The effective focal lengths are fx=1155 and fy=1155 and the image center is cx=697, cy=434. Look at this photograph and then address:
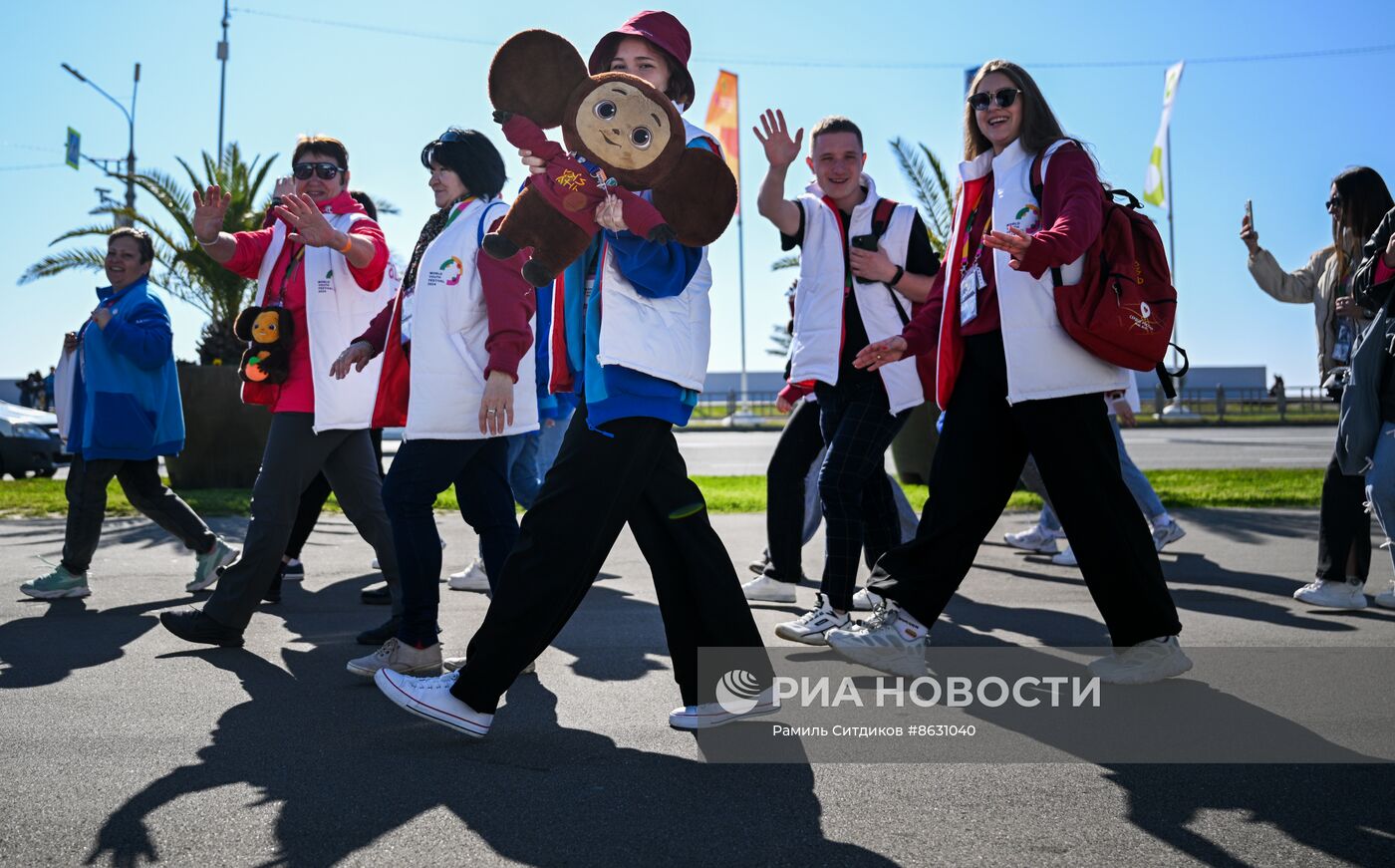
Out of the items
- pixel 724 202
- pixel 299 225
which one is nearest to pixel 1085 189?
pixel 724 202

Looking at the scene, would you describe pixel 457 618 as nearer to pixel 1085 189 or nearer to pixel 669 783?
pixel 669 783

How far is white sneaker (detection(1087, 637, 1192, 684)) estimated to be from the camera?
3641 mm

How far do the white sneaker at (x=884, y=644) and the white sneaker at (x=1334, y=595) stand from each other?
2554 mm

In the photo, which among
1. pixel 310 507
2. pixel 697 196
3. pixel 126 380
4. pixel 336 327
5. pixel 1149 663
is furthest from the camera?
pixel 310 507

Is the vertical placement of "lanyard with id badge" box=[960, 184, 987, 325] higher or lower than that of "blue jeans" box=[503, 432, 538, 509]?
higher

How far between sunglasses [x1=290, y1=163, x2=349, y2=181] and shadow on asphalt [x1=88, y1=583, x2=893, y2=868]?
6.84 ft

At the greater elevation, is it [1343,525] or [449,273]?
[449,273]

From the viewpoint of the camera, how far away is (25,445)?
15469 millimetres

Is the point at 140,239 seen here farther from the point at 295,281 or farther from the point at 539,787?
the point at 539,787

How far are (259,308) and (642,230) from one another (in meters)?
2.53

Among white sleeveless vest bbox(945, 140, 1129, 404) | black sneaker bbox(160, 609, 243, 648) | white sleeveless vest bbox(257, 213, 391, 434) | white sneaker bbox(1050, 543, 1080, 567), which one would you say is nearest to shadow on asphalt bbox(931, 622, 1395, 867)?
white sleeveless vest bbox(945, 140, 1129, 404)

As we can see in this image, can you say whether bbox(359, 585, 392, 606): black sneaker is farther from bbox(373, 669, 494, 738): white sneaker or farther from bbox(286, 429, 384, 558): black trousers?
bbox(373, 669, 494, 738): white sneaker

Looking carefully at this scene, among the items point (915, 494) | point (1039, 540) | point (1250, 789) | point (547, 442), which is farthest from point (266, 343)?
point (915, 494)

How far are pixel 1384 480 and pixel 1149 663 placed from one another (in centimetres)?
180
